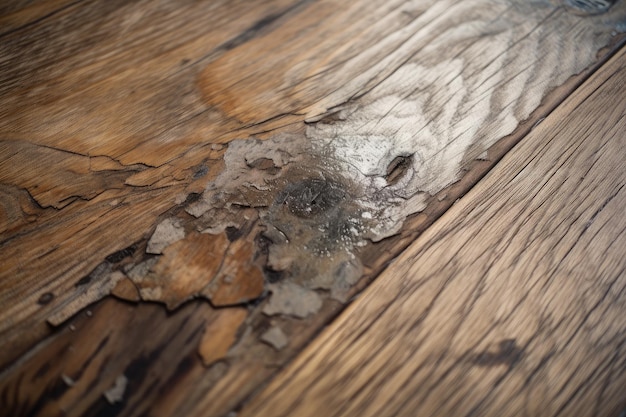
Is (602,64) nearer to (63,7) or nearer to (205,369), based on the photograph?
(205,369)

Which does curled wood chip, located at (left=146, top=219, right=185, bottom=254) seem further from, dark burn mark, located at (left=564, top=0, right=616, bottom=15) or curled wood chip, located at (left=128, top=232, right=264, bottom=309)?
dark burn mark, located at (left=564, top=0, right=616, bottom=15)

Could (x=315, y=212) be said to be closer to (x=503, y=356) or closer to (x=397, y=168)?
(x=397, y=168)

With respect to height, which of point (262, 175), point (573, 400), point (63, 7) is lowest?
point (573, 400)

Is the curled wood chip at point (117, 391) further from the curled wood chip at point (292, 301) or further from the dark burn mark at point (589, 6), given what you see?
the dark burn mark at point (589, 6)

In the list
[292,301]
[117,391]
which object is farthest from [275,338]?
[117,391]

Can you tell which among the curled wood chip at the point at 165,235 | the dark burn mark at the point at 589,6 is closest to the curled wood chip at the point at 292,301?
the curled wood chip at the point at 165,235

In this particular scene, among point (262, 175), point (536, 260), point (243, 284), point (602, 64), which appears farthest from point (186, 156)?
point (602, 64)
